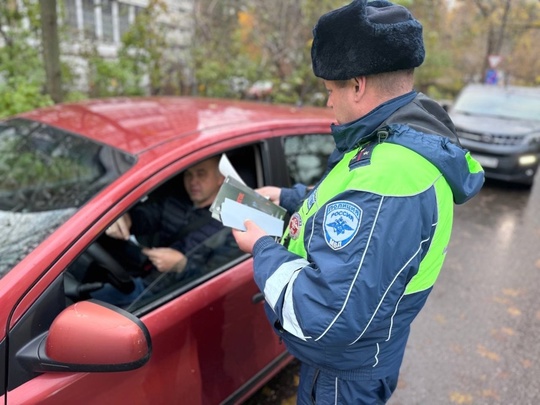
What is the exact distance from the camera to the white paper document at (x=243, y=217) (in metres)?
1.47

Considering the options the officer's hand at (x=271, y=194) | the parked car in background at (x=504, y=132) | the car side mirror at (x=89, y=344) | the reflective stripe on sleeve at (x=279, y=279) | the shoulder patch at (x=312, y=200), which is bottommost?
the parked car in background at (x=504, y=132)

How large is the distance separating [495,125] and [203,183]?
666 cm

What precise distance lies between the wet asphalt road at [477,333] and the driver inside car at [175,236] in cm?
107

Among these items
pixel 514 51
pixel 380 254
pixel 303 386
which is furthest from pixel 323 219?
pixel 514 51

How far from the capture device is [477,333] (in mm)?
3334

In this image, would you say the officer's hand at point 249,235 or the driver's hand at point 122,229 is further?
the driver's hand at point 122,229

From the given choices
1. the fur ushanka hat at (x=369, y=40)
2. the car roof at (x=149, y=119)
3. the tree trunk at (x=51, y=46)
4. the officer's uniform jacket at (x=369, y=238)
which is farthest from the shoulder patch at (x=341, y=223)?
the tree trunk at (x=51, y=46)

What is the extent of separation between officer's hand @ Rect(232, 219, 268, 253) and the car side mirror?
391 millimetres

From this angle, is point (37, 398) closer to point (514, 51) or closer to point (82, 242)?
point (82, 242)

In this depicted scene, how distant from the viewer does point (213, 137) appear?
6.30 feet

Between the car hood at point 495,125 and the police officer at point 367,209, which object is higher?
the police officer at point 367,209

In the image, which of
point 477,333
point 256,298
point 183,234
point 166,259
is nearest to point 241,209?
point 256,298

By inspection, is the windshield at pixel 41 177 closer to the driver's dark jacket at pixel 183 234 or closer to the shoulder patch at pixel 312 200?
the driver's dark jacket at pixel 183 234

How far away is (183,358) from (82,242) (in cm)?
59
